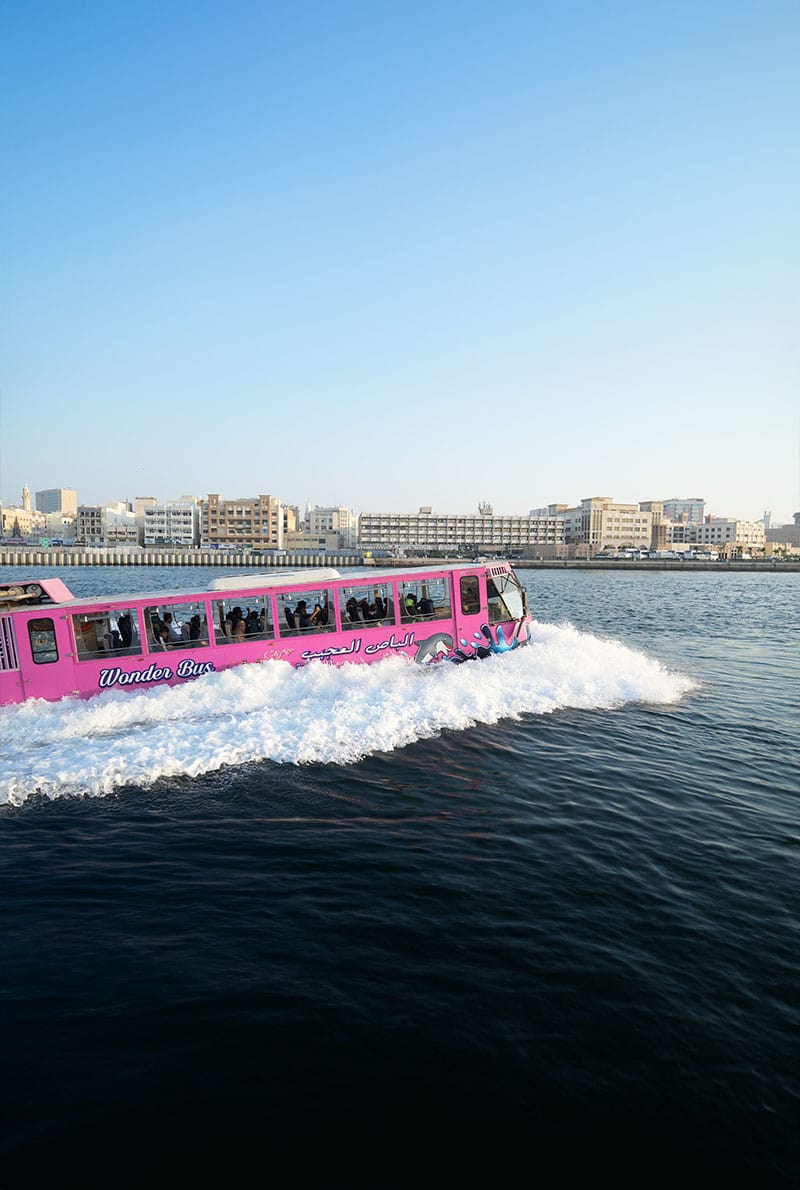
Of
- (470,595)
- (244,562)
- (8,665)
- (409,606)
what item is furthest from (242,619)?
(244,562)

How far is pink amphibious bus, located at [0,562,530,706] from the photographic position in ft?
48.8

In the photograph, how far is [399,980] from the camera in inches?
253

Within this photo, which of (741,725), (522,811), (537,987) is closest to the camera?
(537,987)

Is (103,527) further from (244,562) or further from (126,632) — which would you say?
(126,632)

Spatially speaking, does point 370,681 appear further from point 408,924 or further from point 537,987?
point 537,987

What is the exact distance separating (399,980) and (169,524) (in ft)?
627

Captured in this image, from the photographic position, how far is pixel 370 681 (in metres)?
16.4

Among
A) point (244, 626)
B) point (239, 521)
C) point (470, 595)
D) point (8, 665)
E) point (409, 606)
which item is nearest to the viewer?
point (8, 665)

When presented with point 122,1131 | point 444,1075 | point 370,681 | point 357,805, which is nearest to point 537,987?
point 444,1075

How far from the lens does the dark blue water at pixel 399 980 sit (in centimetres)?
477

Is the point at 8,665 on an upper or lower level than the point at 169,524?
lower

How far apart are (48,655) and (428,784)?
9297mm

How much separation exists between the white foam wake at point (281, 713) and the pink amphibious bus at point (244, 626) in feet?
1.52

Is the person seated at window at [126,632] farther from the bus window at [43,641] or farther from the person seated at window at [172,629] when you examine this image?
the bus window at [43,641]
